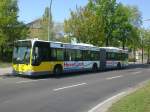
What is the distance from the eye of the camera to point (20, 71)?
90.0 feet

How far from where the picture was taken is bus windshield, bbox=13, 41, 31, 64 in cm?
2730

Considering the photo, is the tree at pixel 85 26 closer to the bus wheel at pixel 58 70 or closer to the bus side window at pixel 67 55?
the bus side window at pixel 67 55

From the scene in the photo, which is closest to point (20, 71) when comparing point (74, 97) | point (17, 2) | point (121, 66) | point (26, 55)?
point (26, 55)

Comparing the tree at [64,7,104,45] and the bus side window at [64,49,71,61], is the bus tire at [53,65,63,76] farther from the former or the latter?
the tree at [64,7,104,45]

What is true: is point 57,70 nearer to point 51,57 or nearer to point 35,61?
point 51,57

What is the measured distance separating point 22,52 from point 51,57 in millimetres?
2323

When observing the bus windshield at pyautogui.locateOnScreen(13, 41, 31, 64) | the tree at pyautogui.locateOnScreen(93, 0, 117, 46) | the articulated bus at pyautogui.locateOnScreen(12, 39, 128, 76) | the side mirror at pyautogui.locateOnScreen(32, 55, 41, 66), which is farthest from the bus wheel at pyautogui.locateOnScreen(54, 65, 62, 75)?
the tree at pyautogui.locateOnScreen(93, 0, 117, 46)

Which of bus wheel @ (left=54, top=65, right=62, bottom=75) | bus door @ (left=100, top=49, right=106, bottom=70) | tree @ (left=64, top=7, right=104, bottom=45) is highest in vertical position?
→ tree @ (left=64, top=7, right=104, bottom=45)

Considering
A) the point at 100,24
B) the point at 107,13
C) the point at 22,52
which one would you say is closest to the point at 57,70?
the point at 22,52

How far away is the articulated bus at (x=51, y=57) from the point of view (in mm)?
27094

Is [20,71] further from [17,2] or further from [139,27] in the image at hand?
[139,27]

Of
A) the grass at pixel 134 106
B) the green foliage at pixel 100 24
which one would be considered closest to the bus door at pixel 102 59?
the green foliage at pixel 100 24

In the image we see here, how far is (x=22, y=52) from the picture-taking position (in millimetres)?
27812

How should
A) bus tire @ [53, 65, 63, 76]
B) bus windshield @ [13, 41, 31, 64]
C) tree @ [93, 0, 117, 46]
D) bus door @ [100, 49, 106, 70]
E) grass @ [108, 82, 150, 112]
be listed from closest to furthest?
1. grass @ [108, 82, 150, 112]
2. bus windshield @ [13, 41, 31, 64]
3. bus tire @ [53, 65, 63, 76]
4. bus door @ [100, 49, 106, 70]
5. tree @ [93, 0, 117, 46]
